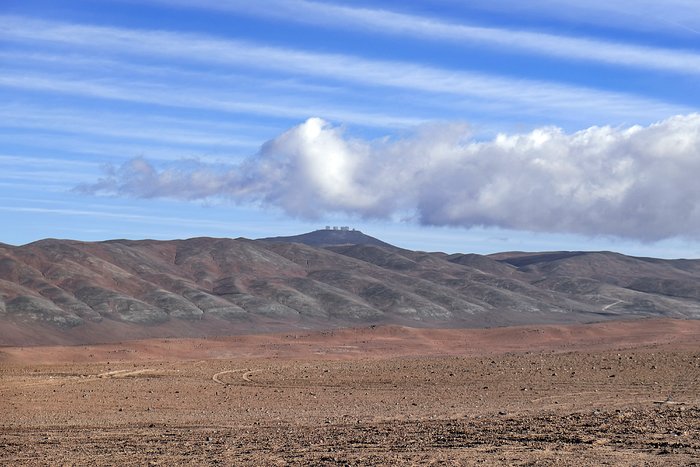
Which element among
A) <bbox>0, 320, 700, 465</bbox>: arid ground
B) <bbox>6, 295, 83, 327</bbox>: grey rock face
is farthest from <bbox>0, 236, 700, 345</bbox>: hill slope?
<bbox>0, 320, 700, 465</bbox>: arid ground

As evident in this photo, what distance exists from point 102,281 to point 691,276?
106 m

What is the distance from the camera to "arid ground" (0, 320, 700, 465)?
16141mm

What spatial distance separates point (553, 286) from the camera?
12406 cm

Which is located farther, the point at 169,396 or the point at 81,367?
the point at 81,367

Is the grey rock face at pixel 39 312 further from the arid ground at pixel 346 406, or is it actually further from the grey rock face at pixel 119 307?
the arid ground at pixel 346 406

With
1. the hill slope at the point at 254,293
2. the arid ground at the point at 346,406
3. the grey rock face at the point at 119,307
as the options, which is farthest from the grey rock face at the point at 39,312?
the arid ground at the point at 346,406

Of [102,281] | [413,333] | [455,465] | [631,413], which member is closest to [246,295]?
[102,281]

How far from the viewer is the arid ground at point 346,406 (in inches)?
635

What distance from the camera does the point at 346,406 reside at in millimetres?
26219

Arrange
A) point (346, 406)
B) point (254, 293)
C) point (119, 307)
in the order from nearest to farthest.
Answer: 1. point (346, 406)
2. point (119, 307)
3. point (254, 293)

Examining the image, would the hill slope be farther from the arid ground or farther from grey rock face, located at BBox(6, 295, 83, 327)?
the arid ground

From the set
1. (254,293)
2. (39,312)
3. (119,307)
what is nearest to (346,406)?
(39,312)

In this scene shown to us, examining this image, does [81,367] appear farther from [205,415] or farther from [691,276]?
[691,276]

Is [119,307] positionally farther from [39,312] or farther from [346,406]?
[346,406]
